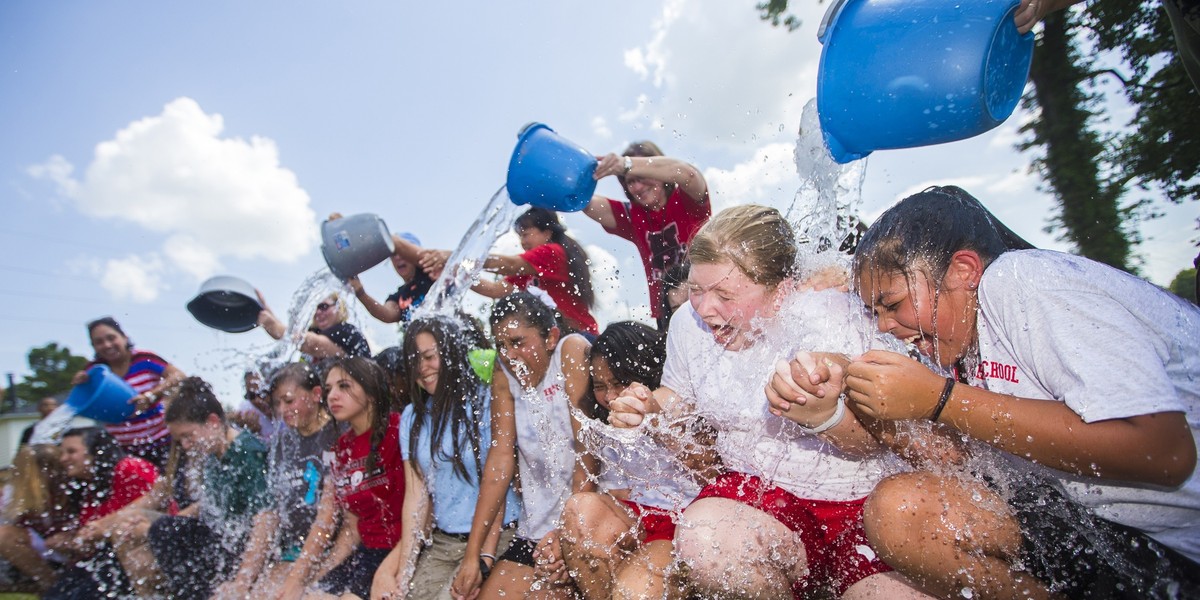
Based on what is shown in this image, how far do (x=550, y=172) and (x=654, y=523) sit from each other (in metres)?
1.71

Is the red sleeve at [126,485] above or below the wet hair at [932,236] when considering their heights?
below

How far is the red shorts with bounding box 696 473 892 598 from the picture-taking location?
76.9 inches

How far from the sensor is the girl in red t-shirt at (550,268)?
3837 millimetres

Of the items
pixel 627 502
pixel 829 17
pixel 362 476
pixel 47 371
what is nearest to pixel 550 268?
pixel 362 476

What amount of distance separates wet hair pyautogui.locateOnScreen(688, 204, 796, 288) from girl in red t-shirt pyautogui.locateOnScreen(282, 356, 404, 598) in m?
2.25

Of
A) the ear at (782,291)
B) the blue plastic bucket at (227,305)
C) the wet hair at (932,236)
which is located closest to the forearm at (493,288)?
the blue plastic bucket at (227,305)

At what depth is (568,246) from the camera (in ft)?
13.2

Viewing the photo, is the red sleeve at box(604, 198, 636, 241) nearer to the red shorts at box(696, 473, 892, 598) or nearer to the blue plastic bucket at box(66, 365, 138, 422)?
the red shorts at box(696, 473, 892, 598)

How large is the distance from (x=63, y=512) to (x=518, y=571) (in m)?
3.62

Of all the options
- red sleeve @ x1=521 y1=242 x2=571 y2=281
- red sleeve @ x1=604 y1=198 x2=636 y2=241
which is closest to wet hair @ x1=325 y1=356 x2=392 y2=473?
red sleeve @ x1=521 y1=242 x2=571 y2=281

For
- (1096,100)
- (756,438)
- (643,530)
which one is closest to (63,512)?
(643,530)

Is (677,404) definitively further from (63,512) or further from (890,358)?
(63,512)

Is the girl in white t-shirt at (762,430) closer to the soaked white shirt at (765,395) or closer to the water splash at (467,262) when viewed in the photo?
the soaked white shirt at (765,395)

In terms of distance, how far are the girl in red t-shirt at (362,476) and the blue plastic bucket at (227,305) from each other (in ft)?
4.83
